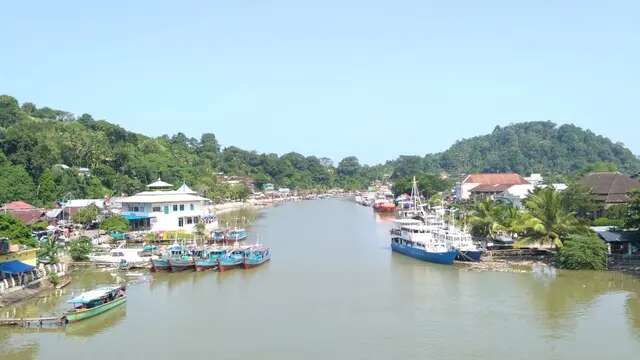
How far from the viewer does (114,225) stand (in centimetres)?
3762

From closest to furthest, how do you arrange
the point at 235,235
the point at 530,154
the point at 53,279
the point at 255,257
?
the point at 53,279
the point at 255,257
the point at 235,235
the point at 530,154

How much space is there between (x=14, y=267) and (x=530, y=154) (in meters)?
123

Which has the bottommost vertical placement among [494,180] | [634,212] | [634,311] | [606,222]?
[634,311]

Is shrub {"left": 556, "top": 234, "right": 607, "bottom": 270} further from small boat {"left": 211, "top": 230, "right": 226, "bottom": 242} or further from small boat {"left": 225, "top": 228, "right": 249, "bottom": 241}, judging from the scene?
small boat {"left": 211, "top": 230, "right": 226, "bottom": 242}

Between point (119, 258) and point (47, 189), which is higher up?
point (47, 189)

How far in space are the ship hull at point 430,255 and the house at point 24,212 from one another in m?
19.8

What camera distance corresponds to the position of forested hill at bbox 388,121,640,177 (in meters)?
120

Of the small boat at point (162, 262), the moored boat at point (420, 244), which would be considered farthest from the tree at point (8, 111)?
the moored boat at point (420, 244)

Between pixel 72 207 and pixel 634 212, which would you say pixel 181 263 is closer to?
pixel 72 207

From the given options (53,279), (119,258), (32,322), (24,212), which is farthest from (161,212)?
(32,322)

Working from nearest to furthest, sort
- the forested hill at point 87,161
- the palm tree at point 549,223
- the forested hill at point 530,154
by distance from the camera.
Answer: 1. the palm tree at point 549,223
2. the forested hill at point 87,161
3. the forested hill at point 530,154

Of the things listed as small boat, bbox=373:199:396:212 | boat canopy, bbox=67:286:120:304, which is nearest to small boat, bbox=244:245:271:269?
boat canopy, bbox=67:286:120:304

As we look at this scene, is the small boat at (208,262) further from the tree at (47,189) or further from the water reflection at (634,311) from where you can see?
the tree at (47,189)

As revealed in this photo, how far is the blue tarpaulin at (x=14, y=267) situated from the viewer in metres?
22.0
